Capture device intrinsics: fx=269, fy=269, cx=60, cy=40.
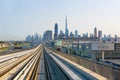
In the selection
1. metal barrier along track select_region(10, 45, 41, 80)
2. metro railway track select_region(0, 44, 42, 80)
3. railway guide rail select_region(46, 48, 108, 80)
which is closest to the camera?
railway guide rail select_region(46, 48, 108, 80)

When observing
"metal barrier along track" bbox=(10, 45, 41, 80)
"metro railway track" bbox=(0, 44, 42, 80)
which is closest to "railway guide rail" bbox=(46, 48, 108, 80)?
"metal barrier along track" bbox=(10, 45, 41, 80)

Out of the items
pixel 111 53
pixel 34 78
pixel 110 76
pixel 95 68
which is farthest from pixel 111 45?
pixel 110 76

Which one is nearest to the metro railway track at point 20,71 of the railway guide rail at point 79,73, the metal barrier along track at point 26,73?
the metal barrier along track at point 26,73

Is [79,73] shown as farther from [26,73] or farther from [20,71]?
[20,71]

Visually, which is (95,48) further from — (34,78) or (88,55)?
(34,78)

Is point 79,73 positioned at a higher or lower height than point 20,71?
higher

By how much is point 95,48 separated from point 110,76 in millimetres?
50146

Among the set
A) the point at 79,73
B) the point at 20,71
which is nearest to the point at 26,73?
the point at 20,71

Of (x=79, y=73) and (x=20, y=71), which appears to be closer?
(x=79, y=73)

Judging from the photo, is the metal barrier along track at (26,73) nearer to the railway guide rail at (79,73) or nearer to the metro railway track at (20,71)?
the metro railway track at (20,71)

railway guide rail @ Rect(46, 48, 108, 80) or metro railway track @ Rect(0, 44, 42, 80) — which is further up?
railway guide rail @ Rect(46, 48, 108, 80)

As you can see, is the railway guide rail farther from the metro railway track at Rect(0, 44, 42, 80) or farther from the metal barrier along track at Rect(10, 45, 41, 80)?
the metro railway track at Rect(0, 44, 42, 80)

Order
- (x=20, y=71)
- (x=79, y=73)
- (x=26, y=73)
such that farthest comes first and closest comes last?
(x=20, y=71)
(x=26, y=73)
(x=79, y=73)

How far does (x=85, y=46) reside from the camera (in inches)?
3447
